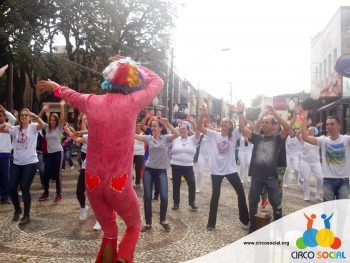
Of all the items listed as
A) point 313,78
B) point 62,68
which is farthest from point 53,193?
point 313,78

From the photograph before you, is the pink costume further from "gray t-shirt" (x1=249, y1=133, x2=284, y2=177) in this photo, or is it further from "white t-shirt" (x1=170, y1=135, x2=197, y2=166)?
"white t-shirt" (x1=170, y1=135, x2=197, y2=166)

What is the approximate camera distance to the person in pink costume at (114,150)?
3.27m

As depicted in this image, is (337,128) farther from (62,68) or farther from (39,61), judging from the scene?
(62,68)

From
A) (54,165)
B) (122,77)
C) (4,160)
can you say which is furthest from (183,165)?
(122,77)

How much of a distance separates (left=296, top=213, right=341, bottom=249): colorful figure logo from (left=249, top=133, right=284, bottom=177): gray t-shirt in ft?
3.19

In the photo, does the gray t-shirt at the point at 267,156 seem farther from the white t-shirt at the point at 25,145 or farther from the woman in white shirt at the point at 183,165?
the white t-shirt at the point at 25,145

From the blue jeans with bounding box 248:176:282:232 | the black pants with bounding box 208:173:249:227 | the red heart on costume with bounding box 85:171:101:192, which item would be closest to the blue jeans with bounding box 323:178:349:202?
the blue jeans with bounding box 248:176:282:232

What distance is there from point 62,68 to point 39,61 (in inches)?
77.4

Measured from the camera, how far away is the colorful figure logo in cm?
432

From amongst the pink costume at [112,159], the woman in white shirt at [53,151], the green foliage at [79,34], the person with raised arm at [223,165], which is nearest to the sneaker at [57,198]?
the woman in white shirt at [53,151]

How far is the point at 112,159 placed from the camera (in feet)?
10.7

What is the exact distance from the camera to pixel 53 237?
5.61 metres

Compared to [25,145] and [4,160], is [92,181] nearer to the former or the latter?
[25,145]

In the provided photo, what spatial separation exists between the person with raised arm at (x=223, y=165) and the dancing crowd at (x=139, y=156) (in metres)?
0.02
